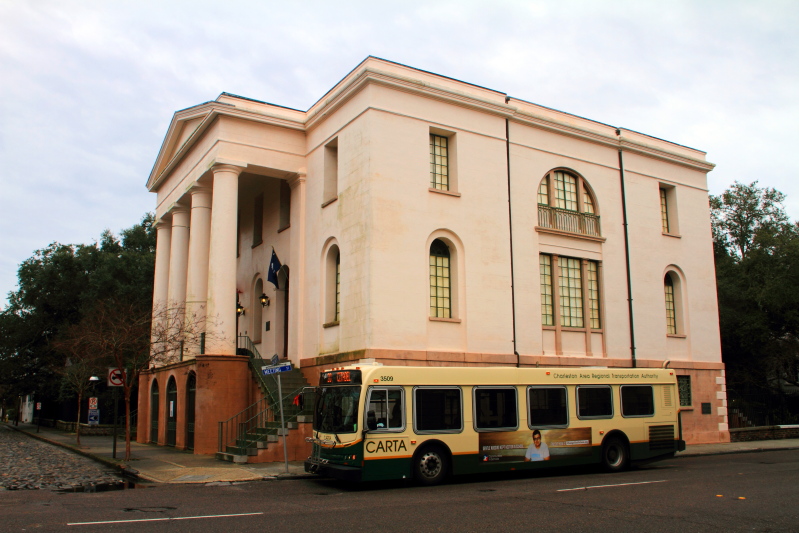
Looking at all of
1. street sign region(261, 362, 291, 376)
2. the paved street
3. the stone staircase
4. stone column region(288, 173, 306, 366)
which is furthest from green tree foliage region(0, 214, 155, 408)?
street sign region(261, 362, 291, 376)

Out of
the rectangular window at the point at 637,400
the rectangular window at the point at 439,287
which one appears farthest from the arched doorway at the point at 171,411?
the rectangular window at the point at 637,400

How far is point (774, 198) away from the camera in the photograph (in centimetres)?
4828

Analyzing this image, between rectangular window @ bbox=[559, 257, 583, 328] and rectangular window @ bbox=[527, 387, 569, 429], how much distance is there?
7.82 m

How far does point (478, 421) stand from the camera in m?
15.6

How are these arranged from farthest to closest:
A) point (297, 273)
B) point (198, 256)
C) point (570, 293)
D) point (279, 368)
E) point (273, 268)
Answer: point (198, 256) → point (273, 268) → point (570, 293) → point (297, 273) → point (279, 368)

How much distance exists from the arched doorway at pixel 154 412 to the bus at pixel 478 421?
1549cm

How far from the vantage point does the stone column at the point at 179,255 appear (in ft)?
94.3

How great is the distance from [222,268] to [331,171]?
→ 16.0 feet

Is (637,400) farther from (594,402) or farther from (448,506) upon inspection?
(448,506)

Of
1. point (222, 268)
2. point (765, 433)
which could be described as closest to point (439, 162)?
point (222, 268)

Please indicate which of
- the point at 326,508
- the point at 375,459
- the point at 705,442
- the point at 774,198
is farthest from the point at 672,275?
the point at 774,198

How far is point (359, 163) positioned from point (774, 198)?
126 ft

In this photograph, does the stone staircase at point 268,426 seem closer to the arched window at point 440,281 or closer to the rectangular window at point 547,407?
the arched window at point 440,281

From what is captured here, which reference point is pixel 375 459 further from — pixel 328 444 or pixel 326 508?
pixel 326 508
